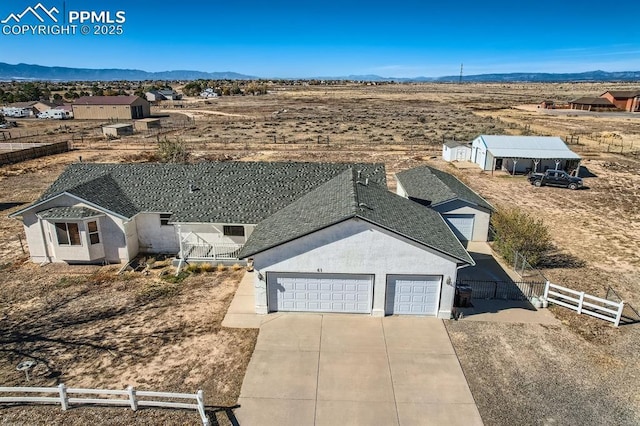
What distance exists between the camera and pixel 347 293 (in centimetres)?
1684

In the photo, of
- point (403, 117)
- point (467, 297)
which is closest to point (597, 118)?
point (403, 117)

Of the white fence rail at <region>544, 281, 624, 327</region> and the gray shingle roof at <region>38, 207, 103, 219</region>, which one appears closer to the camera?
the white fence rail at <region>544, 281, 624, 327</region>

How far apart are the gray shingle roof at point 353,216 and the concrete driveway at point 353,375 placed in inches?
126

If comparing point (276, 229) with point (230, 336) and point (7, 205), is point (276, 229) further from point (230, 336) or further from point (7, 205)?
point (7, 205)

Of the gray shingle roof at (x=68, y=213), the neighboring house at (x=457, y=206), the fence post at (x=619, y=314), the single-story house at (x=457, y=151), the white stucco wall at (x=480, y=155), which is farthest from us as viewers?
the single-story house at (x=457, y=151)

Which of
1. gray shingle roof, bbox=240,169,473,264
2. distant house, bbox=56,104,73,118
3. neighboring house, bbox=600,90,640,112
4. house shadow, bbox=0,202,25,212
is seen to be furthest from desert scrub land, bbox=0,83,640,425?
neighboring house, bbox=600,90,640,112

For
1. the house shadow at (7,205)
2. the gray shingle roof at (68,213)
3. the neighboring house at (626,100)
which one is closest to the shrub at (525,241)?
the gray shingle roof at (68,213)

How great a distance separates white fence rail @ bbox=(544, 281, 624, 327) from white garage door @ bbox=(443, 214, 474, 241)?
21.9ft

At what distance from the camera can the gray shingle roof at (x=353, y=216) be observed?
16.0 meters

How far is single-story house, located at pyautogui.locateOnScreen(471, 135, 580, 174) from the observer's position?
1630 inches

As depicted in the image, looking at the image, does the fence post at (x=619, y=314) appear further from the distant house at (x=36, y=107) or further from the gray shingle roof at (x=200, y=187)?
the distant house at (x=36, y=107)

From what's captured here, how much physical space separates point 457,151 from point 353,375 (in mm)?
39961

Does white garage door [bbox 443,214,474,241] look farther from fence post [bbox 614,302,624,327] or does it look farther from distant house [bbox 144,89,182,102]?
distant house [bbox 144,89,182,102]

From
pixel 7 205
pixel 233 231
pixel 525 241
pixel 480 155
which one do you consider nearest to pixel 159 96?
pixel 7 205
